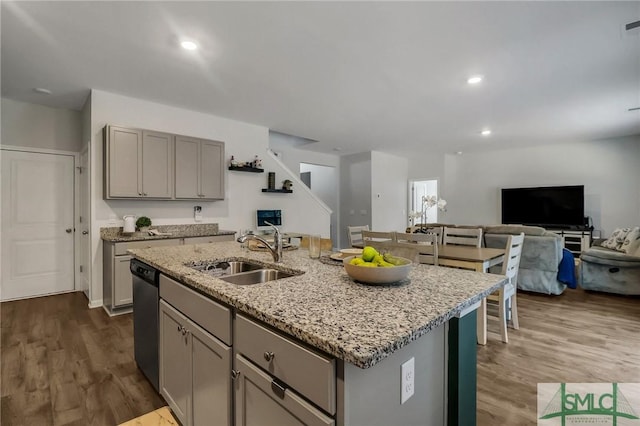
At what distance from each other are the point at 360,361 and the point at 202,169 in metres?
4.11

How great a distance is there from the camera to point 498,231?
12.9ft

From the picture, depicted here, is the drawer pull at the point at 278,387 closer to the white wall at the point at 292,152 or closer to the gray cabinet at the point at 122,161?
the gray cabinet at the point at 122,161

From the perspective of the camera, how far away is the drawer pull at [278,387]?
2.96 ft

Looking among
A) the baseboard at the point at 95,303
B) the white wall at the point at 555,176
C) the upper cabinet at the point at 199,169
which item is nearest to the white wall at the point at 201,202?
the baseboard at the point at 95,303

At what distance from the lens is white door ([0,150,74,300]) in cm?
390

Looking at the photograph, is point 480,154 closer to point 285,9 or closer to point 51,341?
point 285,9

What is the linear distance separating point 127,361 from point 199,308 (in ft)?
5.29

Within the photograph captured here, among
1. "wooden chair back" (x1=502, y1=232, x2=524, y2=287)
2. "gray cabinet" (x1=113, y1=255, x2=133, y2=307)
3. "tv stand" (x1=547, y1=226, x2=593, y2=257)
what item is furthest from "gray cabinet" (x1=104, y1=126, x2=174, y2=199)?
"tv stand" (x1=547, y1=226, x2=593, y2=257)

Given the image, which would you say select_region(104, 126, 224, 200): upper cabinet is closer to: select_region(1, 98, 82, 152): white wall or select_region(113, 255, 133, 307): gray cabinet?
select_region(113, 255, 133, 307): gray cabinet

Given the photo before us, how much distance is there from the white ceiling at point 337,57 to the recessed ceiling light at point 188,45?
69mm

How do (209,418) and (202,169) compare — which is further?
(202,169)

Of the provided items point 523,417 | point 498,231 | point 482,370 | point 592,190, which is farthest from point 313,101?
point 592,190

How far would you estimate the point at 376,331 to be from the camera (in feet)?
2.70

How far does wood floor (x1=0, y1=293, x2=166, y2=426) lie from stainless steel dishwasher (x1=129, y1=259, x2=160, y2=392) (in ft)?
0.57
